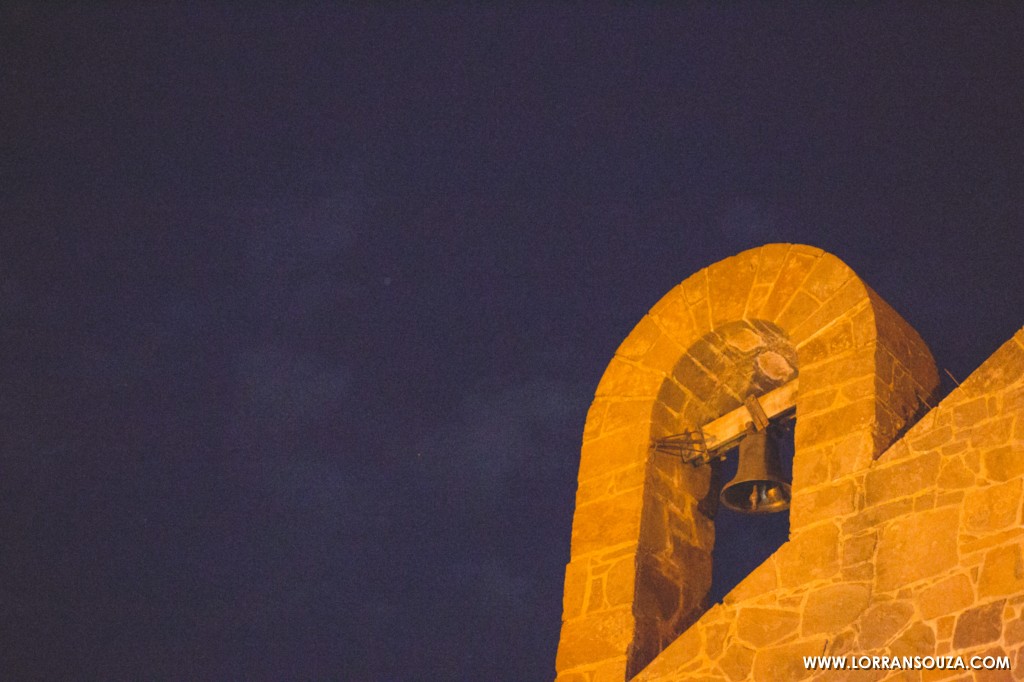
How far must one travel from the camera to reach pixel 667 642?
8297 mm

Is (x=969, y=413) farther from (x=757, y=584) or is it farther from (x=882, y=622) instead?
(x=757, y=584)

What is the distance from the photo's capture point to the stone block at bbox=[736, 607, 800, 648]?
286 inches

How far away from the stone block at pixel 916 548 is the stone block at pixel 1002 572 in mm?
190

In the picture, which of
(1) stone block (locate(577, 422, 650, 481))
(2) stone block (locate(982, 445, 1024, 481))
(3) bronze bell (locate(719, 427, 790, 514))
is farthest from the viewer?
(1) stone block (locate(577, 422, 650, 481))

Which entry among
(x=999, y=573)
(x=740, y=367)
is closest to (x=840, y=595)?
(x=999, y=573)

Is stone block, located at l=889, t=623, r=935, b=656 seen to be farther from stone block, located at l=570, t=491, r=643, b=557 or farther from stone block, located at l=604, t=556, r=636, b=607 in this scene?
stone block, located at l=570, t=491, r=643, b=557

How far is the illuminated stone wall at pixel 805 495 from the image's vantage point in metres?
6.84

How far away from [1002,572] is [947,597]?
0.88ft

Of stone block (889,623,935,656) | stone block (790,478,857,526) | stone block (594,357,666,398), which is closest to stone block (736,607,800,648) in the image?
stone block (790,478,857,526)

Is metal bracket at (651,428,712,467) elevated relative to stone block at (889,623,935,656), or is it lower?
elevated

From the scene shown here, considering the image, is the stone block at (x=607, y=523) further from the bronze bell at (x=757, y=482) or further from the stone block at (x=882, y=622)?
the stone block at (x=882, y=622)

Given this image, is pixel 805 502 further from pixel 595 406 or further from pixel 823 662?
pixel 595 406

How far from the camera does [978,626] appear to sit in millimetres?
6500

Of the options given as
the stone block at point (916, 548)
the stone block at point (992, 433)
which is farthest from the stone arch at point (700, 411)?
the stone block at point (992, 433)
